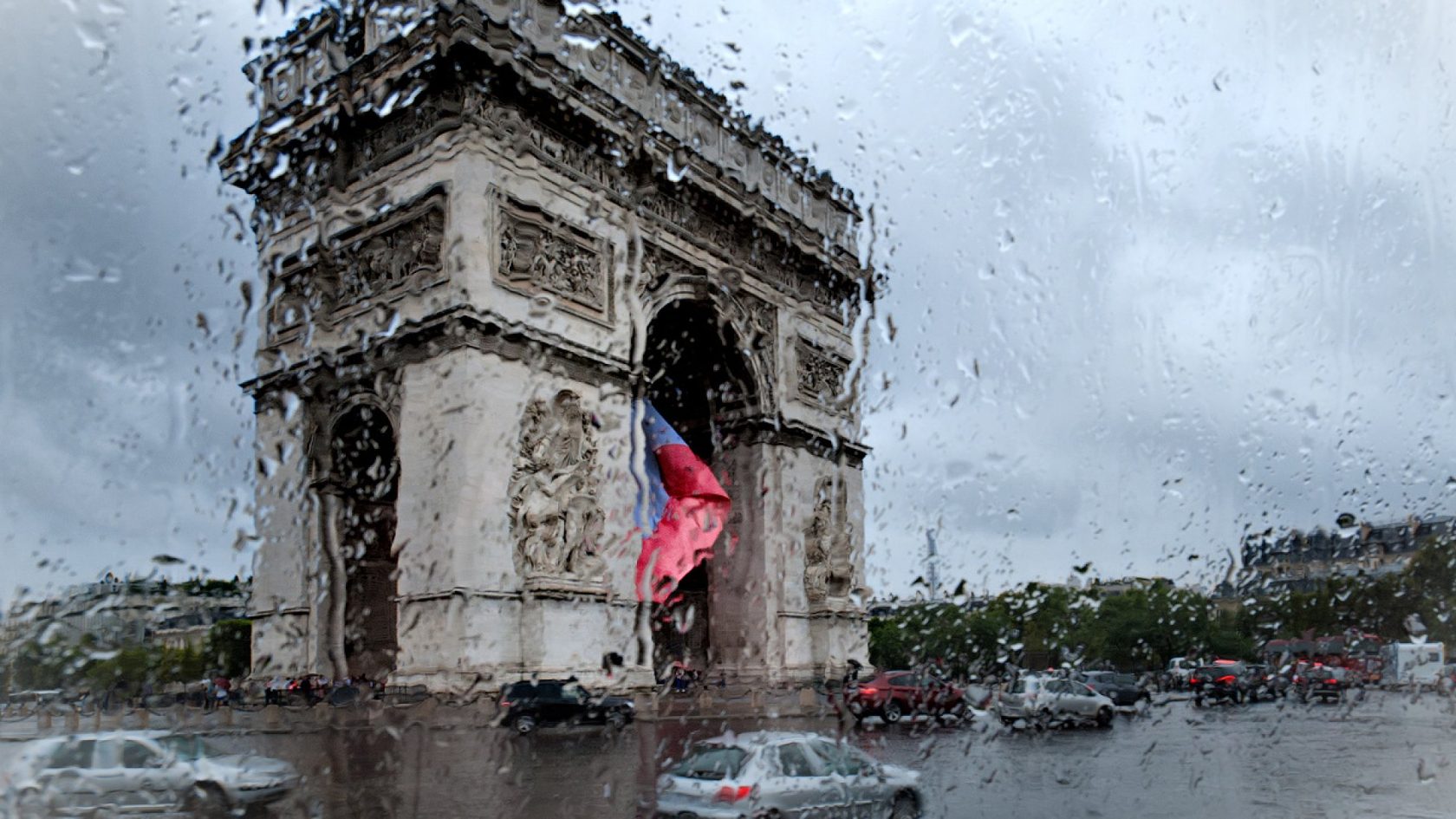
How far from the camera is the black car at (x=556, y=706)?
18.0 m

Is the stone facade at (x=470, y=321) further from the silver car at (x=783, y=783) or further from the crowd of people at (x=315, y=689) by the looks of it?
the silver car at (x=783, y=783)

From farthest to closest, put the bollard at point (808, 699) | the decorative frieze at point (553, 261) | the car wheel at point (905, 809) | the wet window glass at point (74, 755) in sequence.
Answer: the bollard at point (808, 699), the decorative frieze at point (553, 261), the car wheel at point (905, 809), the wet window glass at point (74, 755)

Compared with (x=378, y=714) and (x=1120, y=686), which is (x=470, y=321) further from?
(x=1120, y=686)

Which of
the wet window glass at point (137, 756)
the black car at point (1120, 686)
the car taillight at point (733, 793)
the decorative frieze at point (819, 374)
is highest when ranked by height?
the decorative frieze at point (819, 374)

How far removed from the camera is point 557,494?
20.9 metres

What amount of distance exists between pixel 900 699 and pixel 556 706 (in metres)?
6.79

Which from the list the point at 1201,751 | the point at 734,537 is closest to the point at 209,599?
the point at 1201,751

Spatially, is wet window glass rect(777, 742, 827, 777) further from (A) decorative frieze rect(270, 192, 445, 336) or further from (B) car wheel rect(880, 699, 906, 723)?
(A) decorative frieze rect(270, 192, 445, 336)

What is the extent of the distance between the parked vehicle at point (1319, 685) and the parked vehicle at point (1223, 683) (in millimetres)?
1456

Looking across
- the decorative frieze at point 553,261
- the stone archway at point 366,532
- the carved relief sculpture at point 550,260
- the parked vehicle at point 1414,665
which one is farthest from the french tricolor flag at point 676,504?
the parked vehicle at point 1414,665

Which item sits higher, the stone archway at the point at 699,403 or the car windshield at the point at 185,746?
the stone archway at the point at 699,403

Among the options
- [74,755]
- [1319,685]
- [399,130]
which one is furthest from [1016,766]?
[399,130]

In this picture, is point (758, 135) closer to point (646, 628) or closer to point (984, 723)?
point (646, 628)

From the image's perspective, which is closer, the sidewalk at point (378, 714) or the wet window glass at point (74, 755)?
the wet window glass at point (74, 755)
